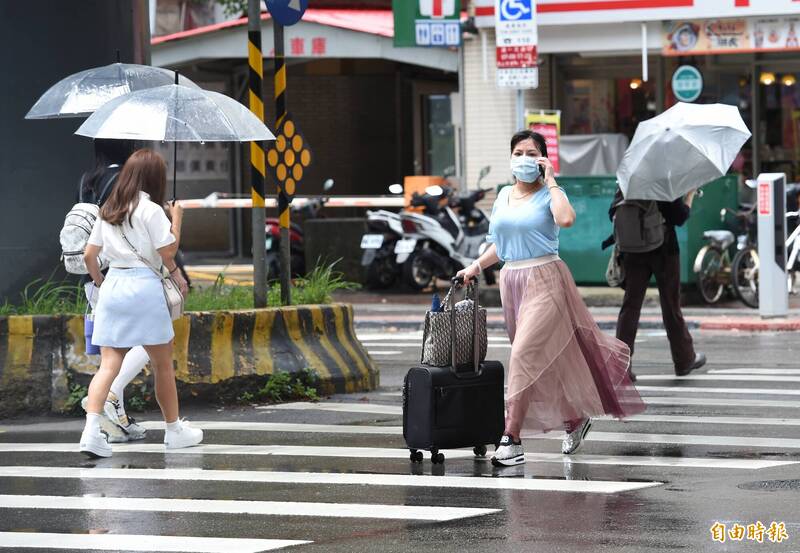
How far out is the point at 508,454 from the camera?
8656 millimetres

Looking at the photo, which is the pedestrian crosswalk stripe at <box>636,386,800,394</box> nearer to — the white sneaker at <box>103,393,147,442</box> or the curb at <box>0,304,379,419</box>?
the curb at <box>0,304,379,419</box>

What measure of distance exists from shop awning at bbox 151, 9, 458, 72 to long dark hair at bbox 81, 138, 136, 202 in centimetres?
1394

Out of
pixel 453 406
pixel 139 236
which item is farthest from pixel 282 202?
pixel 453 406

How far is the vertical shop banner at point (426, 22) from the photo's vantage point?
22906 mm

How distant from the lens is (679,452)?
9.09 metres

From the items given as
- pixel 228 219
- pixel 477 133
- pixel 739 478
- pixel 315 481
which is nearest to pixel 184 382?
pixel 315 481

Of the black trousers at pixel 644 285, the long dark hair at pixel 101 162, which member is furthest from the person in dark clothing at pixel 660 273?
the long dark hair at pixel 101 162

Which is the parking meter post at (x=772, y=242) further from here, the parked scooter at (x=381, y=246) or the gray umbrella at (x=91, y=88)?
the gray umbrella at (x=91, y=88)

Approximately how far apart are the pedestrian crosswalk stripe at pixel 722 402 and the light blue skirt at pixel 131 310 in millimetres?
3852

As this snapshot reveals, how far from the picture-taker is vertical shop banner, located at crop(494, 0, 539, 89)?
64.1ft

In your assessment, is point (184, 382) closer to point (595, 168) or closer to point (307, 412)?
point (307, 412)

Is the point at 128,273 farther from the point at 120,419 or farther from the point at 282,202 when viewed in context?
the point at 282,202

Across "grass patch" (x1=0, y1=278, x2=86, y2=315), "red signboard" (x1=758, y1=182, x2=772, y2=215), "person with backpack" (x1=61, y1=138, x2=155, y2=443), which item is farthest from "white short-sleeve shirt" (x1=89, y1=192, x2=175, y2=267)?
"red signboard" (x1=758, y1=182, x2=772, y2=215)

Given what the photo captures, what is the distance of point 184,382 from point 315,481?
3116 mm
